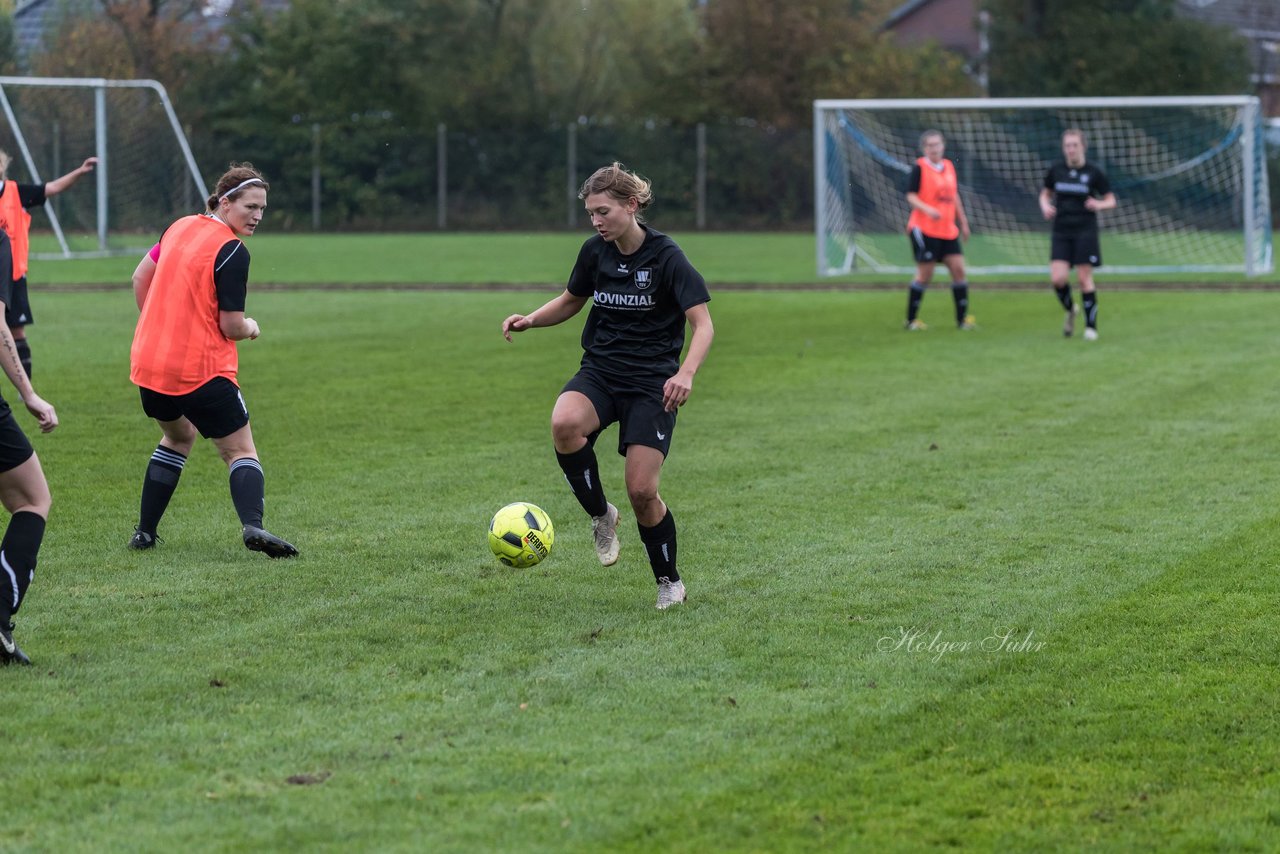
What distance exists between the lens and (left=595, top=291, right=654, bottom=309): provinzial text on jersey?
647 centimetres

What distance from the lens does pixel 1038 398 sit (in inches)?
479

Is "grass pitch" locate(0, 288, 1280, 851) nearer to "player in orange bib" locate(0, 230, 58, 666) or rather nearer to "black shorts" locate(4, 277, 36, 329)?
"player in orange bib" locate(0, 230, 58, 666)

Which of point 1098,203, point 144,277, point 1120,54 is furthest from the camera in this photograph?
point 1120,54

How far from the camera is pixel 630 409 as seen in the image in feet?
21.2

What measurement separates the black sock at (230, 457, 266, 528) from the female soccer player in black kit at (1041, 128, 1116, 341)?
1066 centimetres

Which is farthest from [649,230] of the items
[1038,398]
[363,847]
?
[1038,398]

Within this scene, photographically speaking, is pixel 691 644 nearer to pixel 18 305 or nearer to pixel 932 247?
pixel 18 305

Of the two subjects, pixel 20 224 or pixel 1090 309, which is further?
pixel 1090 309

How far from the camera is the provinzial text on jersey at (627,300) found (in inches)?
255

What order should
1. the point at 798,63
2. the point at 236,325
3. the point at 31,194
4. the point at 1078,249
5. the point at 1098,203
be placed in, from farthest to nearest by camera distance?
the point at 798,63 < the point at 1078,249 < the point at 1098,203 < the point at 31,194 < the point at 236,325

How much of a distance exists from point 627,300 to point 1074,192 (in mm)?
10696

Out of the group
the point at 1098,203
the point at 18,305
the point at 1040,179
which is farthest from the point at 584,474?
the point at 1040,179

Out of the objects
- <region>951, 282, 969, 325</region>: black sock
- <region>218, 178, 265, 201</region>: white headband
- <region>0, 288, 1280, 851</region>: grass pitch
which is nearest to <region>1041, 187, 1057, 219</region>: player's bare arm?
<region>951, 282, 969, 325</region>: black sock

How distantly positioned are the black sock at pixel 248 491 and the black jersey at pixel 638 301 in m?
1.64
